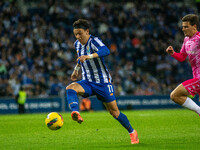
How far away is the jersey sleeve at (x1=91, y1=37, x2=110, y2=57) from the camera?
278 inches

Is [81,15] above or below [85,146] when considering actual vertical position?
above

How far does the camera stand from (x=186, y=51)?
7.81 metres

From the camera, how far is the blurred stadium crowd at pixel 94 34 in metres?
21.8

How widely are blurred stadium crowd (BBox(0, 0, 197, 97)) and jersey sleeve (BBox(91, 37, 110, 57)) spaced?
14125 mm

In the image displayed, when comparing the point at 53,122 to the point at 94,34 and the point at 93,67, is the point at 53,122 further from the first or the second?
the point at 94,34

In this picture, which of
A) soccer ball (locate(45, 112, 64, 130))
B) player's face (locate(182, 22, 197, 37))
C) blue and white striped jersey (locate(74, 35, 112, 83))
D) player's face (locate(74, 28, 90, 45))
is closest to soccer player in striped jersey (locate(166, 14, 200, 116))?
player's face (locate(182, 22, 197, 37))

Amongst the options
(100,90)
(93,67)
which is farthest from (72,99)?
(93,67)

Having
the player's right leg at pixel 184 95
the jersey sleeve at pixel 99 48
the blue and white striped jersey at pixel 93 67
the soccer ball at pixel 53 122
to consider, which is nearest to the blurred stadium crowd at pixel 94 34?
the soccer ball at pixel 53 122

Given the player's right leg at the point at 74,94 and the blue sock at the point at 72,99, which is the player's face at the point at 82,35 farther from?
the blue sock at the point at 72,99

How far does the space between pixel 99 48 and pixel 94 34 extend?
60.0 feet

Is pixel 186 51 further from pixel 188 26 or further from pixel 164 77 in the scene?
pixel 164 77

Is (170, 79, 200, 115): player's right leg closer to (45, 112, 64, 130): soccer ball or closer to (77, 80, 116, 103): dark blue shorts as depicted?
(77, 80, 116, 103): dark blue shorts

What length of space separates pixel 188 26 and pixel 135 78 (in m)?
17.1

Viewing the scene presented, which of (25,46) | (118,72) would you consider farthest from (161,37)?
(25,46)
